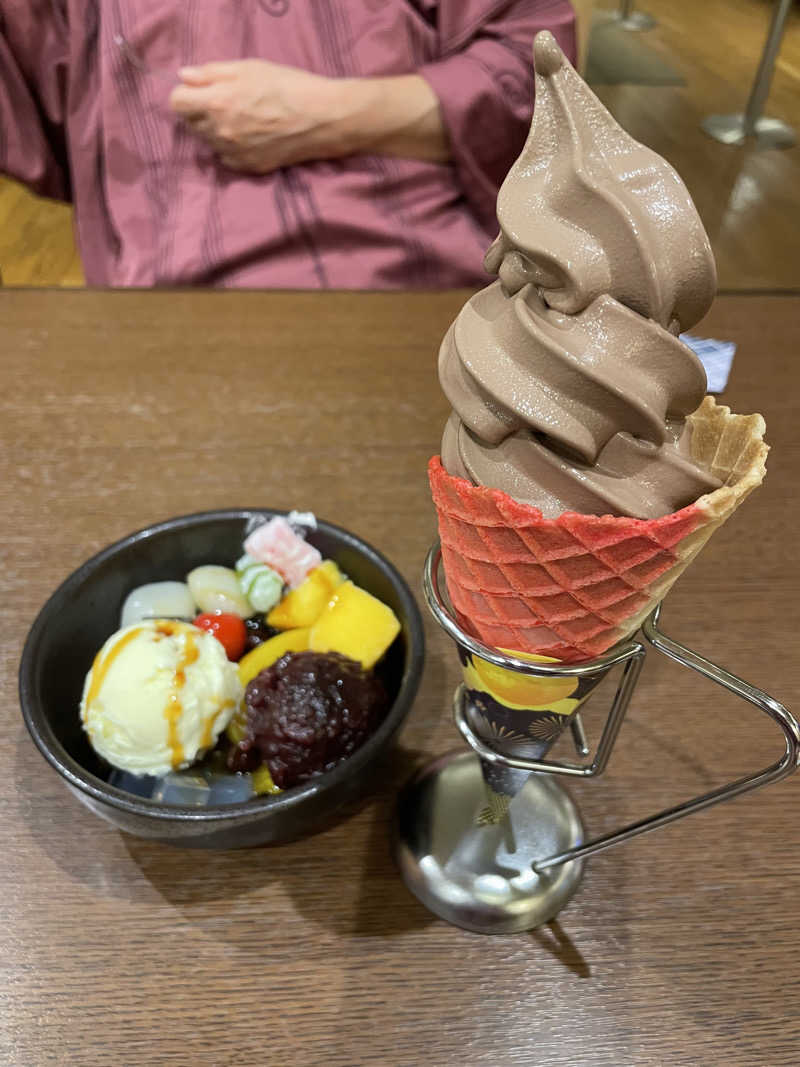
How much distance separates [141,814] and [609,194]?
42cm

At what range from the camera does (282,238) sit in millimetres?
1174

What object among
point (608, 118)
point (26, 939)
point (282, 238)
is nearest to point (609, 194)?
point (608, 118)

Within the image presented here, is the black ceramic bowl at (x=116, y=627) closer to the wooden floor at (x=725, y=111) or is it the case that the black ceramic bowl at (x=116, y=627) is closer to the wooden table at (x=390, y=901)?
the wooden table at (x=390, y=901)

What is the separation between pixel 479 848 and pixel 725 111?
3.04 meters

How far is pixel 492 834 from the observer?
566 mm

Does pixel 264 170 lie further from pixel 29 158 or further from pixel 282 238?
pixel 29 158

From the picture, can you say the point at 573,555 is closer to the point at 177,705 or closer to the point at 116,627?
the point at 177,705

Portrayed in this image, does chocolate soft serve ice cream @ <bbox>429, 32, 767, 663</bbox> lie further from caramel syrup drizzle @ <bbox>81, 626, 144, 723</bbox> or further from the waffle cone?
caramel syrup drizzle @ <bbox>81, 626, 144, 723</bbox>

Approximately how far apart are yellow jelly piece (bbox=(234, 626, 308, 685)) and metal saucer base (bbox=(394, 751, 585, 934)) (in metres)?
0.14

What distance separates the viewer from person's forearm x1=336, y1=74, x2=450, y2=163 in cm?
117

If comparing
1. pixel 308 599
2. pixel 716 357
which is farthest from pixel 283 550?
pixel 716 357

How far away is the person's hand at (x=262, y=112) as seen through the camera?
1142 millimetres

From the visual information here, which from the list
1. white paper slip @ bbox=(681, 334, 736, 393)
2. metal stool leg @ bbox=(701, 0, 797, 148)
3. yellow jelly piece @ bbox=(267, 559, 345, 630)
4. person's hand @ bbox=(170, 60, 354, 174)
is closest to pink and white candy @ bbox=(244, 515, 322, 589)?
yellow jelly piece @ bbox=(267, 559, 345, 630)

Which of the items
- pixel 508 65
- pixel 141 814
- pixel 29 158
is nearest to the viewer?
pixel 141 814
